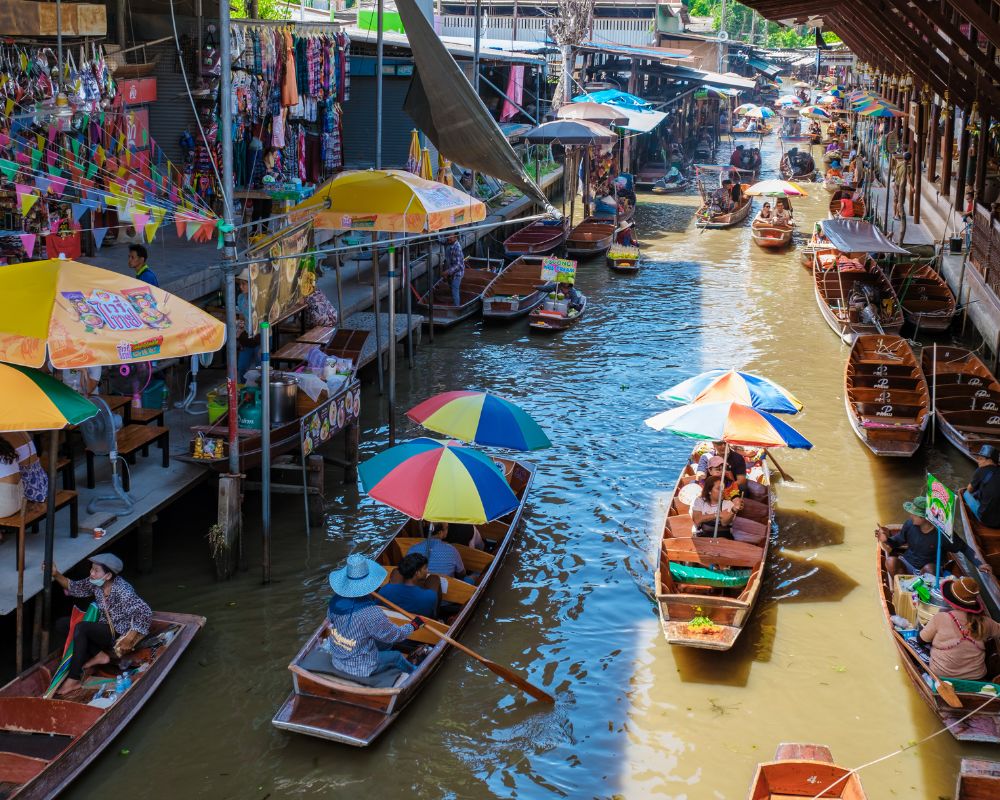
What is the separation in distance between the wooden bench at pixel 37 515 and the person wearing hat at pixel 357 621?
2654mm

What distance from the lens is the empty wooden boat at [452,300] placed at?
20531mm

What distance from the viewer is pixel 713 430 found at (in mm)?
11047

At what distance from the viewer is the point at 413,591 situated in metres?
9.62

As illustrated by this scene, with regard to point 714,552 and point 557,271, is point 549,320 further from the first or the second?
point 714,552

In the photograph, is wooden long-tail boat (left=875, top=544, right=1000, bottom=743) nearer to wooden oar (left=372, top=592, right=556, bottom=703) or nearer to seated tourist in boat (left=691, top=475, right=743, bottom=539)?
seated tourist in boat (left=691, top=475, right=743, bottom=539)

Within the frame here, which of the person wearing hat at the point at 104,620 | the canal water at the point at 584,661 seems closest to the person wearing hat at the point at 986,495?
the canal water at the point at 584,661

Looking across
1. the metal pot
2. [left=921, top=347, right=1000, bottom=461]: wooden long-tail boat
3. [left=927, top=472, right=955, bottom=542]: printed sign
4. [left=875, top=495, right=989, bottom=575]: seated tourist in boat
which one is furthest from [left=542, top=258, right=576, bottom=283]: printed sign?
[left=927, top=472, right=955, bottom=542]: printed sign

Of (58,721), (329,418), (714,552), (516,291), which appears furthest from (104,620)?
(516,291)

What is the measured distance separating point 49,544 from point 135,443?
2.31 meters

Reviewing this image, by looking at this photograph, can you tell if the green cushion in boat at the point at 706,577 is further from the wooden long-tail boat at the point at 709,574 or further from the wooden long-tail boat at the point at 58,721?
the wooden long-tail boat at the point at 58,721

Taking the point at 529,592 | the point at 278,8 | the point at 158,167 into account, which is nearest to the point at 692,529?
the point at 529,592

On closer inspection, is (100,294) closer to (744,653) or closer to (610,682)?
(610,682)

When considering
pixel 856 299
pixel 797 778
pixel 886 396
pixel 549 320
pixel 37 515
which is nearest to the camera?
pixel 797 778

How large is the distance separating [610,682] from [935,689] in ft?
8.92
